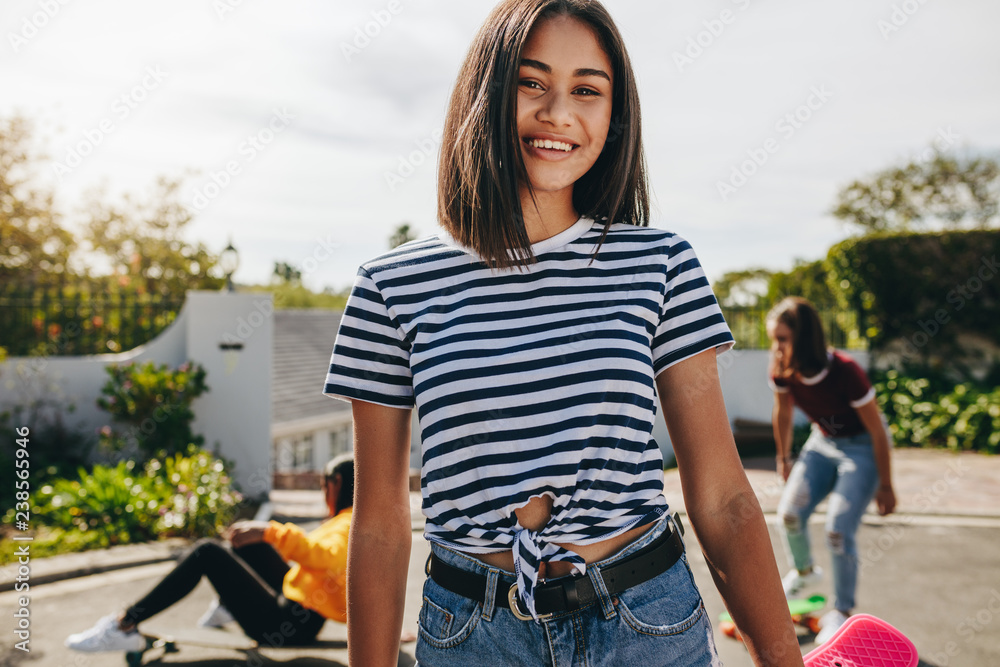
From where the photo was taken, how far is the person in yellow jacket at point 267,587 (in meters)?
3.57

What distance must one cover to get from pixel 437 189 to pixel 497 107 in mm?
246

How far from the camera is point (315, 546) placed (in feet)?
11.5

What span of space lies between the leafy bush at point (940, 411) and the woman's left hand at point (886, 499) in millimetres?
7933

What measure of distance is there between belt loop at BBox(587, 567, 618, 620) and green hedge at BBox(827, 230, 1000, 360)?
1343 cm

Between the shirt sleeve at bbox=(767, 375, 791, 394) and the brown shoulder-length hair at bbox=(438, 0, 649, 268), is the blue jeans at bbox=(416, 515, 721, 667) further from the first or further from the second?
the shirt sleeve at bbox=(767, 375, 791, 394)

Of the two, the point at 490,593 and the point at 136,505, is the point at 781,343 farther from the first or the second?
the point at 136,505

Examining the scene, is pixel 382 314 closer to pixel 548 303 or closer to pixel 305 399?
pixel 548 303

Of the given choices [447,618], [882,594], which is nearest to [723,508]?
[447,618]

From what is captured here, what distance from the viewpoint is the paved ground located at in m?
3.91

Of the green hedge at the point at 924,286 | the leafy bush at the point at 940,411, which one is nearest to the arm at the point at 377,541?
the leafy bush at the point at 940,411

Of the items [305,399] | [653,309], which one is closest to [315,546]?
A: [653,309]

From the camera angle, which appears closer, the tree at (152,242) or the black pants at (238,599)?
the black pants at (238,599)

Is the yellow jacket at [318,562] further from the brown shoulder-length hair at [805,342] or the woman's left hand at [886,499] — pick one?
the woman's left hand at [886,499]


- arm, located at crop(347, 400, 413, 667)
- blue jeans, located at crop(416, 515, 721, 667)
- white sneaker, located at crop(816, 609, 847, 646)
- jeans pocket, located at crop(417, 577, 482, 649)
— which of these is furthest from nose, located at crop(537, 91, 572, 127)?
white sneaker, located at crop(816, 609, 847, 646)
